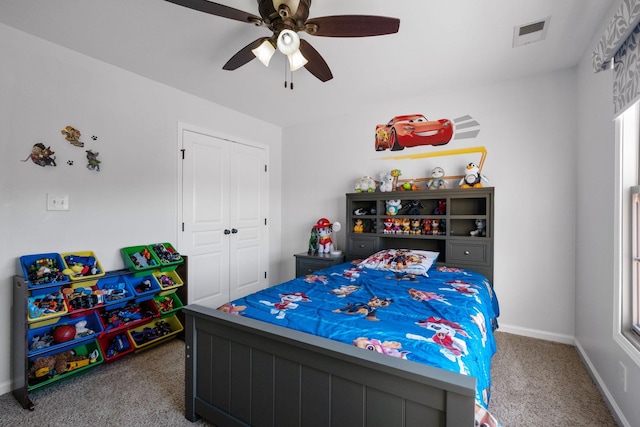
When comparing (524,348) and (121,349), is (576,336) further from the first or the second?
(121,349)

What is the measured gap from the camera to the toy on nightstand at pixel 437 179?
3.01 m

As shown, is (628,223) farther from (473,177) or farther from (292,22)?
(292,22)

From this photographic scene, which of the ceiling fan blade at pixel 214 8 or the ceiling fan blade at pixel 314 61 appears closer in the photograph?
the ceiling fan blade at pixel 214 8

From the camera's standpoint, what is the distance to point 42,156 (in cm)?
213

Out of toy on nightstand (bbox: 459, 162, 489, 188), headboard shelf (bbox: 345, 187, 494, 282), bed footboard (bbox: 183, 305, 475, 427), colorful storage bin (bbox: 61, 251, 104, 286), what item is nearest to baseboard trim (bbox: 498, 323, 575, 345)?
headboard shelf (bbox: 345, 187, 494, 282)

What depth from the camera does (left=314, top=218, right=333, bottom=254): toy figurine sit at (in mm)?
3592

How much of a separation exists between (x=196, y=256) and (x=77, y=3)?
2306 millimetres

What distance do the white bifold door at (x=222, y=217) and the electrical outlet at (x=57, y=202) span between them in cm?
99

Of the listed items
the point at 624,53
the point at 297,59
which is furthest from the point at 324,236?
the point at 624,53

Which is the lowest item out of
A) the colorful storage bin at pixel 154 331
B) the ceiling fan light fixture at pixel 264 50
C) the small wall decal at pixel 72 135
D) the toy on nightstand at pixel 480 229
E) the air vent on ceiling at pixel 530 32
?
the colorful storage bin at pixel 154 331

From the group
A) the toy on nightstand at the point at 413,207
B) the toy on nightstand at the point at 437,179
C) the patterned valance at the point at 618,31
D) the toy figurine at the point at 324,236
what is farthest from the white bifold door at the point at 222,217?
the patterned valance at the point at 618,31

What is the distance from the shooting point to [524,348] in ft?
8.14

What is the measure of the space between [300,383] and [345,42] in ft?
7.24

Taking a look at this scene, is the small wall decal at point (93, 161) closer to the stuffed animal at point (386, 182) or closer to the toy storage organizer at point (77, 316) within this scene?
the toy storage organizer at point (77, 316)
